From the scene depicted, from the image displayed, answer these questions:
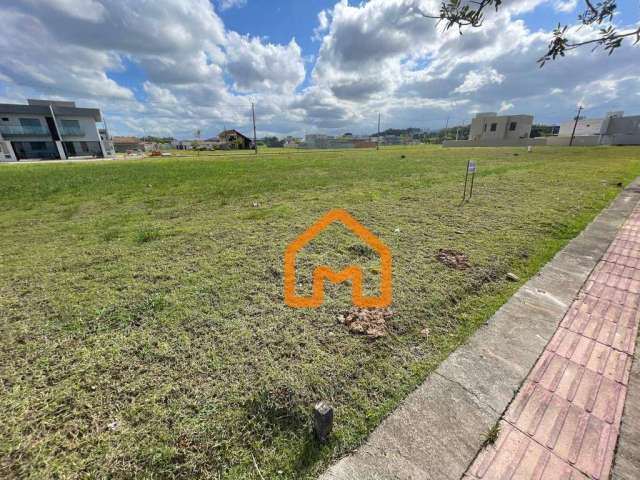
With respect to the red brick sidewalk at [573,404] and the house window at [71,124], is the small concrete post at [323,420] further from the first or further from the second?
the house window at [71,124]

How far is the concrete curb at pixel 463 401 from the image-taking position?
1.38 meters

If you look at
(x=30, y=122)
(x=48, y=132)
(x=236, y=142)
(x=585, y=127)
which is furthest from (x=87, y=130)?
(x=585, y=127)

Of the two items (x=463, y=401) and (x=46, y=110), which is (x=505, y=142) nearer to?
(x=463, y=401)

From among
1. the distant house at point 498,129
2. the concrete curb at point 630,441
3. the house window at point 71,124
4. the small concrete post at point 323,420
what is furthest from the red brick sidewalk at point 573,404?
the distant house at point 498,129

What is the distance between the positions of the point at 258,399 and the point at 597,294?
354 centimetres

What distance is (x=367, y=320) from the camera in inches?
98.3

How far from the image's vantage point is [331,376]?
190cm

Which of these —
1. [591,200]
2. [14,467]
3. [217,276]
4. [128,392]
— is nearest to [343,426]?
[128,392]

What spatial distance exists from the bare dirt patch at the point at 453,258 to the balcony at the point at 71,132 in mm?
50438

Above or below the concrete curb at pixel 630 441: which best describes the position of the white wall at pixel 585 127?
above

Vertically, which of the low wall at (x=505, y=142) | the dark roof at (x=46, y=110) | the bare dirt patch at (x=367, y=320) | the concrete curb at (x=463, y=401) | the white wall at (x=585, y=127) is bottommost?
the concrete curb at (x=463, y=401)

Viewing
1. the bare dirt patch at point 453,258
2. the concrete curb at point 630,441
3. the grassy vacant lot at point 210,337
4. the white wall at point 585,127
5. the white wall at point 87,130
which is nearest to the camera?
the concrete curb at point 630,441

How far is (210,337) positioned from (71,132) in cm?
5032

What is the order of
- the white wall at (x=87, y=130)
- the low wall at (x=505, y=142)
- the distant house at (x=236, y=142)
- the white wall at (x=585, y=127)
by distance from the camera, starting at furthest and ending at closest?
the distant house at (x=236, y=142) → the white wall at (x=585, y=127) → the low wall at (x=505, y=142) → the white wall at (x=87, y=130)
